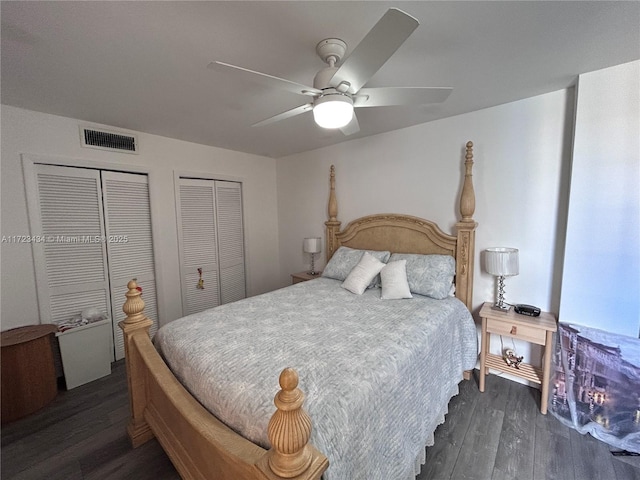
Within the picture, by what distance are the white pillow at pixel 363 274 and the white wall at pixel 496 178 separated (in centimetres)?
73

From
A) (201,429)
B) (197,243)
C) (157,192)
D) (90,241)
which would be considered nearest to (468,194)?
(201,429)

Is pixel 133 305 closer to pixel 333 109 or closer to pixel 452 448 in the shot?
pixel 333 109

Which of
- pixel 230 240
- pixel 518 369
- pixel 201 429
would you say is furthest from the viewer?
pixel 230 240

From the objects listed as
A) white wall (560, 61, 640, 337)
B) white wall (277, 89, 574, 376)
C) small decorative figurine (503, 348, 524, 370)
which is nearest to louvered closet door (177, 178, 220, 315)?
white wall (277, 89, 574, 376)

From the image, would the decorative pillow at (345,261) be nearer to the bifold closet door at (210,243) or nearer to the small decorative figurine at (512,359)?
the small decorative figurine at (512,359)

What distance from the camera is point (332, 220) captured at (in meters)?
3.43

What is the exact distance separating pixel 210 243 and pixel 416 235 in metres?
2.56

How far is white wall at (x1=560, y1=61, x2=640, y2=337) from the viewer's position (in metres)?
1.68

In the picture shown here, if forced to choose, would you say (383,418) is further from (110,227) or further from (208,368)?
(110,227)

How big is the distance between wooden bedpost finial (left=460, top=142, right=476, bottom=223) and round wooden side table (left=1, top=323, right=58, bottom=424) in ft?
11.9

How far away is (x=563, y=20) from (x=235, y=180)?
338cm

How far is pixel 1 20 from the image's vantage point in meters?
1.19

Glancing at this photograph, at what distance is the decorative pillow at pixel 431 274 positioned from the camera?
2285 millimetres

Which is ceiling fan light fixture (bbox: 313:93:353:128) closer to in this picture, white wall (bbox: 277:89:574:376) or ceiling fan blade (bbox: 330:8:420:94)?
ceiling fan blade (bbox: 330:8:420:94)
